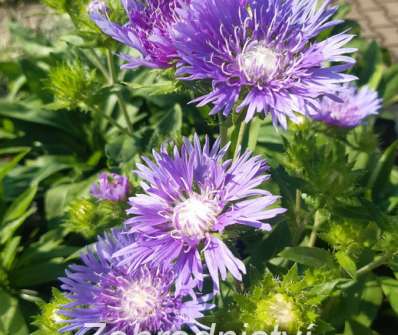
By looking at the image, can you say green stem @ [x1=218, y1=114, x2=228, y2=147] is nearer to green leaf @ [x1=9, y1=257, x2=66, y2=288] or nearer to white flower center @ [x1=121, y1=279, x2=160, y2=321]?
white flower center @ [x1=121, y1=279, x2=160, y2=321]

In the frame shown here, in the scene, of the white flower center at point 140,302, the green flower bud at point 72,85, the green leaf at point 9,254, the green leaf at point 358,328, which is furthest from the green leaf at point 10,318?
the green leaf at point 358,328

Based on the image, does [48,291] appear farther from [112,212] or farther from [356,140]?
[356,140]

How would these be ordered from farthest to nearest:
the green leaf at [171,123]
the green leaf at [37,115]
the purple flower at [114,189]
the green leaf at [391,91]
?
the green leaf at [391,91] → the green leaf at [37,115] → the green leaf at [171,123] → the purple flower at [114,189]

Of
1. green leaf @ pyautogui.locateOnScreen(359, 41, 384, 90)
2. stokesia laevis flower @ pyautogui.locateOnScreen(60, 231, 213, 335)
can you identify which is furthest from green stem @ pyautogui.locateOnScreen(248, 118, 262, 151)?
green leaf @ pyautogui.locateOnScreen(359, 41, 384, 90)

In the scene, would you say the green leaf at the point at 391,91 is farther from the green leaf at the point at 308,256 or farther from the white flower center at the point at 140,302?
the white flower center at the point at 140,302

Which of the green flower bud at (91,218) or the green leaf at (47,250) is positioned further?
the green leaf at (47,250)

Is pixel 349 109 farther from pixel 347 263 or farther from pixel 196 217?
pixel 196 217

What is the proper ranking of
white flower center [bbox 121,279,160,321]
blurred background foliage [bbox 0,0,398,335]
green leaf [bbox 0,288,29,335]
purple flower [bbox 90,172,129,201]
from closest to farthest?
white flower center [bbox 121,279,160,321] < blurred background foliage [bbox 0,0,398,335] < purple flower [bbox 90,172,129,201] < green leaf [bbox 0,288,29,335]

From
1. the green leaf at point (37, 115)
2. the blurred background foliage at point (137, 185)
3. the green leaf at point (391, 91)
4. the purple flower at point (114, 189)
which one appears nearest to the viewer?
the blurred background foliage at point (137, 185)
